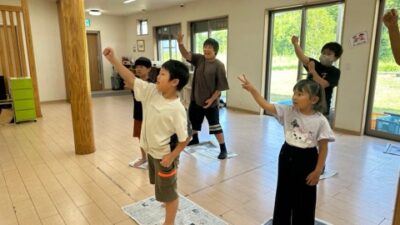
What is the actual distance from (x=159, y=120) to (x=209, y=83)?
178 centimetres

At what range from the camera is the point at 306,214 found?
1.65m

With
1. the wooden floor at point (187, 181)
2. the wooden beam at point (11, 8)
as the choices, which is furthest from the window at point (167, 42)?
the wooden floor at point (187, 181)

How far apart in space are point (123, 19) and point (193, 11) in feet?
12.3

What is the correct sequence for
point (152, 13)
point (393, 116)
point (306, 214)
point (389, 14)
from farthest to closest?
1. point (152, 13)
2. point (393, 116)
3. point (306, 214)
4. point (389, 14)

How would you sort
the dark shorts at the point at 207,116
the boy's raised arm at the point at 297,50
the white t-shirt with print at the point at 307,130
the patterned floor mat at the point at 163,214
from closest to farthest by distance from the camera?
the white t-shirt with print at the point at 307,130, the patterned floor mat at the point at 163,214, the boy's raised arm at the point at 297,50, the dark shorts at the point at 207,116

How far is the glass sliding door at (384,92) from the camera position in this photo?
414 cm

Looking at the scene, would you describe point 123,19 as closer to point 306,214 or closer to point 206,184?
point 206,184

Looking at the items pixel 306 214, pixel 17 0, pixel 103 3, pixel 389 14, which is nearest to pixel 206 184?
pixel 306 214

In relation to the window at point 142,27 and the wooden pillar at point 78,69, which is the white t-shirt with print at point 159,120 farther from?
the window at point 142,27

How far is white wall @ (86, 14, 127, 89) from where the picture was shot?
30.3 ft

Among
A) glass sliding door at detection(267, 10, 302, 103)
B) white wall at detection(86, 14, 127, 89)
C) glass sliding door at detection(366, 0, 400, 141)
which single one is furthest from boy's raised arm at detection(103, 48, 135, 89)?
white wall at detection(86, 14, 127, 89)

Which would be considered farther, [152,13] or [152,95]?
[152,13]

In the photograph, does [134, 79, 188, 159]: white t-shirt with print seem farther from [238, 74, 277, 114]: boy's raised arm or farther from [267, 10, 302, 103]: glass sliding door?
[267, 10, 302, 103]: glass sliding door

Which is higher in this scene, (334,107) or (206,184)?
(334,107)
